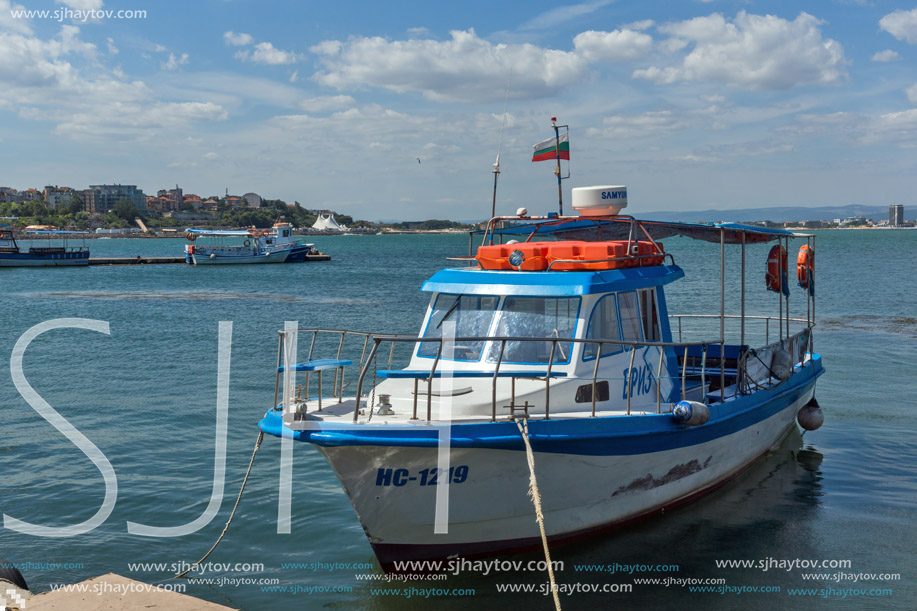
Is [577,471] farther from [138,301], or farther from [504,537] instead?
[138,301]

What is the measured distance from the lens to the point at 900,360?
22797mm

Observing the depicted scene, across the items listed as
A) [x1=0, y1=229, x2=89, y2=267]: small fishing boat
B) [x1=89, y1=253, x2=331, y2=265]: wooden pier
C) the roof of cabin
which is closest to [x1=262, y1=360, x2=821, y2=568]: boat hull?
the roof of cabin

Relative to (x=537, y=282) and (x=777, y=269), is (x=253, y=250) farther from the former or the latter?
(x=537, y=282)

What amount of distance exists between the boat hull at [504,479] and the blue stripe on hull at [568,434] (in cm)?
1

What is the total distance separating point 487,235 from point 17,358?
697 inches

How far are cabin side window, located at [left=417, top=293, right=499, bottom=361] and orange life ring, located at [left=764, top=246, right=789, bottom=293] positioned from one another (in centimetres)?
610

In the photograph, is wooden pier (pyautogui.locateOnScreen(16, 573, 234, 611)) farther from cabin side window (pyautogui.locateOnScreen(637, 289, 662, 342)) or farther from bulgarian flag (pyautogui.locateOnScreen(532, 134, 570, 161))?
bulgarian flag (pyautogui.locateOnScreen(532, 134, 570, 161))

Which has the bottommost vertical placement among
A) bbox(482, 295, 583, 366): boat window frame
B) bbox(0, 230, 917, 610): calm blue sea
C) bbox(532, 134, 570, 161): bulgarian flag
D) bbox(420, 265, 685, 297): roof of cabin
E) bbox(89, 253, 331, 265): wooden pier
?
bbox(0, 230, 917, 610): calm blue sea

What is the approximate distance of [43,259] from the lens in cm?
7562

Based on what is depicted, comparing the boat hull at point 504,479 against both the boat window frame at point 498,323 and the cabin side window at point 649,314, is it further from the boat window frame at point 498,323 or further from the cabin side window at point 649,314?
the cabin side window at point 649,314

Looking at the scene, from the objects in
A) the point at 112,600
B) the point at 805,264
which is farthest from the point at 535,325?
the point at 805,264

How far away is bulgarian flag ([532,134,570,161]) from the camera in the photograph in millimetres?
13086

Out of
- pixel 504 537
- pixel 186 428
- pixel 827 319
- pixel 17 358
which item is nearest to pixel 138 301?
pixel 17 358

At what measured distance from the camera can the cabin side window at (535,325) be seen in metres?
9.66
